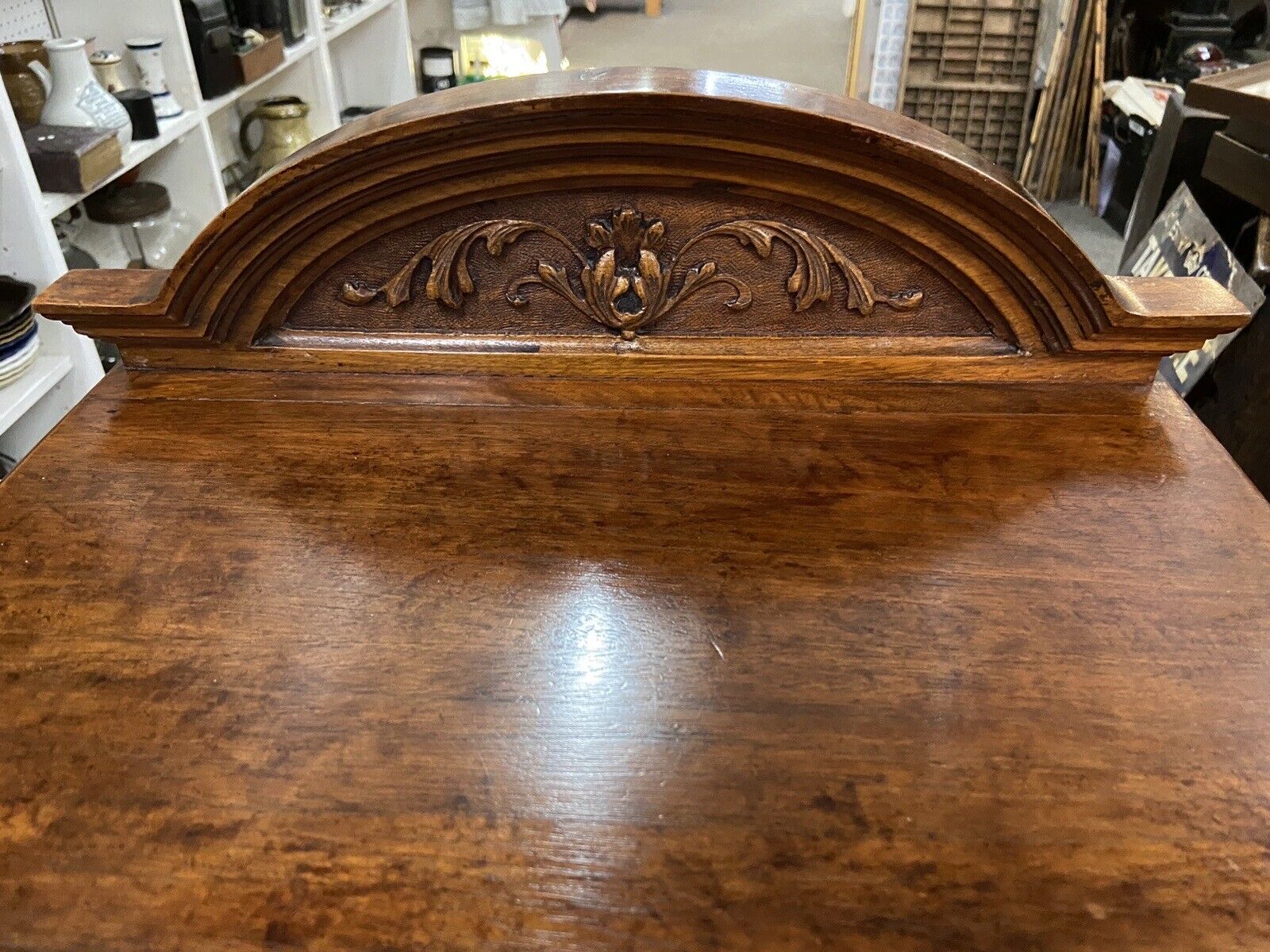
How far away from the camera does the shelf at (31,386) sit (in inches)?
57.2

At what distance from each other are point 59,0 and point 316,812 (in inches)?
75.4

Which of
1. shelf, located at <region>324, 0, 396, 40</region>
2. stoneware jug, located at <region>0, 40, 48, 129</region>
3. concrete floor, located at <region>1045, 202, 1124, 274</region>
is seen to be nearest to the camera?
stoneware jug, located at <region>0, 40, 48, 129</region>

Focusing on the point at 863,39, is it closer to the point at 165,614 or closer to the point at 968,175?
the point at 968,175

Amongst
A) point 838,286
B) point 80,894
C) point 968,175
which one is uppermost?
point 968,175

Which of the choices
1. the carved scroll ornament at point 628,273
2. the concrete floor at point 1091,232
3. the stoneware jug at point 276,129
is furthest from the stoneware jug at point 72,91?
the concrete floor at point 1091,232

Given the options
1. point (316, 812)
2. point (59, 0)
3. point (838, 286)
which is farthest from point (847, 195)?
point (59, 0)

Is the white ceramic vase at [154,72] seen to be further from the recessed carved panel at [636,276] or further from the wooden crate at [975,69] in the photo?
the wooden crate at [975,69]

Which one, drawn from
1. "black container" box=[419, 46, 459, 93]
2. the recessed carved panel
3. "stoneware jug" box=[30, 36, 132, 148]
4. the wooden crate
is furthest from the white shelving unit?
the wooden crate

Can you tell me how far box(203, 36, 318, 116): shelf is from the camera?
1958mm

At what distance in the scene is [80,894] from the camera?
46cm

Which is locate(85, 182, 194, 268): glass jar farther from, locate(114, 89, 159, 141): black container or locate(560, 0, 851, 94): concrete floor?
locate(560, 0, 851, 94): concrete floor

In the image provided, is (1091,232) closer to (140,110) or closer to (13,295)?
(140,110)

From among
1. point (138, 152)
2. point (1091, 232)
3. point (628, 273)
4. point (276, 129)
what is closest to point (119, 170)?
point (138, 152)

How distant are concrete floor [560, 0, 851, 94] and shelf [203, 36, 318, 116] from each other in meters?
2.09
